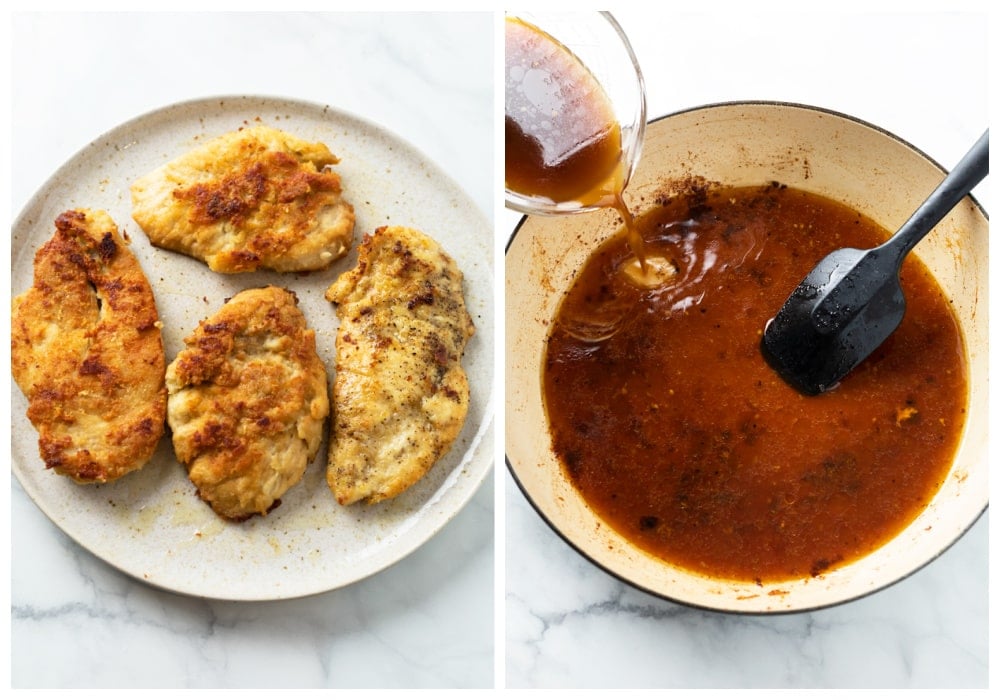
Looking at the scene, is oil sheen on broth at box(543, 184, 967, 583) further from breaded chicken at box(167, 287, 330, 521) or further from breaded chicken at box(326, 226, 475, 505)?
breaded chicken at box(167, 287, 330, 521)

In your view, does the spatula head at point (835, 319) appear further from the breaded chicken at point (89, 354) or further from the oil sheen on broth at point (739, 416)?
the breaded chicken at point (89, 354)

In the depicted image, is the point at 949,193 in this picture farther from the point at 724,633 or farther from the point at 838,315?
the point at 724,633

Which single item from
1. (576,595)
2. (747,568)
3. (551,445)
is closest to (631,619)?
(576,595)

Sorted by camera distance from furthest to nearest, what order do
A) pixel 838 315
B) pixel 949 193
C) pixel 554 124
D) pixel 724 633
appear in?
pixel 724 633 → pixel 838 315 → pixel 949 193 → pixel 554 124

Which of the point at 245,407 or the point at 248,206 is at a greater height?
the point at 248,206

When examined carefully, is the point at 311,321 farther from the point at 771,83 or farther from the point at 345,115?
the point at 771,83

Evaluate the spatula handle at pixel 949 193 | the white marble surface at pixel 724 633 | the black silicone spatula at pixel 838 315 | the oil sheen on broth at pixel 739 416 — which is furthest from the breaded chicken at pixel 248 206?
the spatula handle at pixel 949 193

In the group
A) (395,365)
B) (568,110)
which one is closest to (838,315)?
(568,110)
